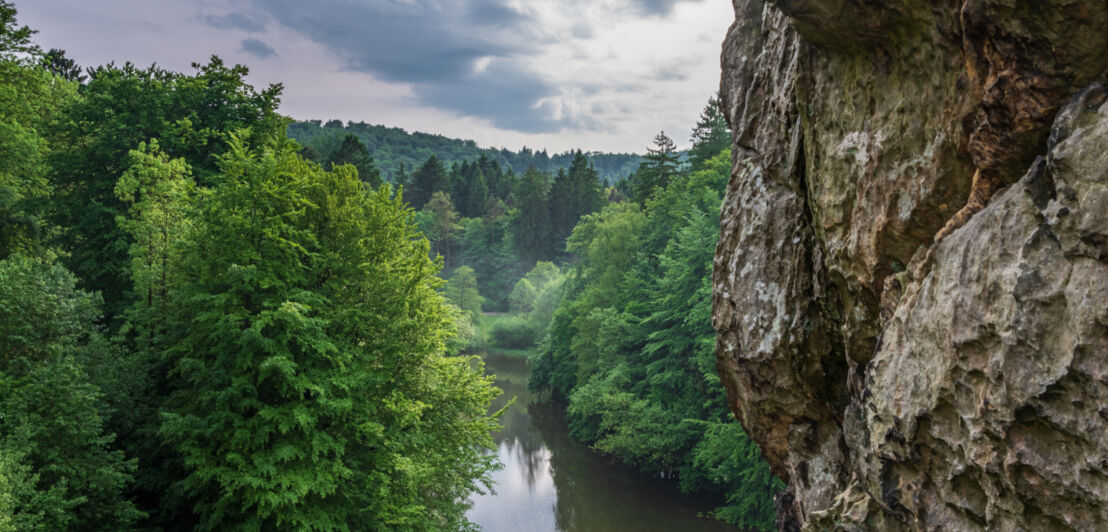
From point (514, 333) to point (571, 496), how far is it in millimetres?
28887

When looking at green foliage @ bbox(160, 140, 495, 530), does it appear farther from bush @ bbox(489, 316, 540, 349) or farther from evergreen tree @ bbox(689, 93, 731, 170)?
bush @ bbox(489, 316, 540, 349)

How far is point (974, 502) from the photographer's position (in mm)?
4562

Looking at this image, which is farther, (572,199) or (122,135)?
(572,199)

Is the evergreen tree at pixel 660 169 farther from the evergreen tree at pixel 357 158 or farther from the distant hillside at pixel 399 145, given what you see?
A: the distant hillside at pixel 399 145

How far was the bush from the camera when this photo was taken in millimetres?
51312

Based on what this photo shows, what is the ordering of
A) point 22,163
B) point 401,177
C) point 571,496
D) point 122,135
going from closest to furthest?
point 122,135, point 22,163, point 571,496, point 401,177

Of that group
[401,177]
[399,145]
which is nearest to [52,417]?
[401,177]

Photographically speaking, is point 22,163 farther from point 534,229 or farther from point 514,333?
point 534,229

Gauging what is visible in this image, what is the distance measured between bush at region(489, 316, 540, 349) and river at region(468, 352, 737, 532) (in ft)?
66.8

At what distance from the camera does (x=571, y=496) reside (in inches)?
920

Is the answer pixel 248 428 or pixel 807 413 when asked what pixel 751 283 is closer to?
pixel 807 413

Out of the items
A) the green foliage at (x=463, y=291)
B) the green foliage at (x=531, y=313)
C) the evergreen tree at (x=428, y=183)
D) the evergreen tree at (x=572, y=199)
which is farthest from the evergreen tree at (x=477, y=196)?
the green foliage at (x=463, y=291)

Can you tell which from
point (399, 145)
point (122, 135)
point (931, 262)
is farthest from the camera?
point (399, 145)

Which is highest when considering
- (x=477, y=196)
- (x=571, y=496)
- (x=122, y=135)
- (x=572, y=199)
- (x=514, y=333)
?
(x=477, y=196)
